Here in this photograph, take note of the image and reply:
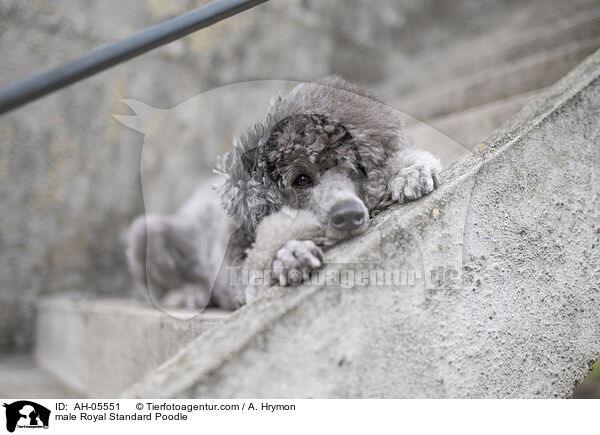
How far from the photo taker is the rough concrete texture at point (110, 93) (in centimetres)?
214

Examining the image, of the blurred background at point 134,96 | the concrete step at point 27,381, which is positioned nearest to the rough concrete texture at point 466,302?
the blurred background at point 134,96

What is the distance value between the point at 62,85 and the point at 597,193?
1.36m

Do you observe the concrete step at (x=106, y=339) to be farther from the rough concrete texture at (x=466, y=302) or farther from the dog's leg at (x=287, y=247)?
the rough concrete texture at (x=466, y=302)

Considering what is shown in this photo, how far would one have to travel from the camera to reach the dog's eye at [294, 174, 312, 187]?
0.97 metres

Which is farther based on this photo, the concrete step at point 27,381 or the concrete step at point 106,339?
the concrete step at point 27,381

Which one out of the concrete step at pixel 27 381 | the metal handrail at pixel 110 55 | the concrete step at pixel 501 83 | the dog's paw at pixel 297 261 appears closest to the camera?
the metal handrail at pixel 110 55

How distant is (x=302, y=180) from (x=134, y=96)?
5.46 ft

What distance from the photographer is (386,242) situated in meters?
0.87

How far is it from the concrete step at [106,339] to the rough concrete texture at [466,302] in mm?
392

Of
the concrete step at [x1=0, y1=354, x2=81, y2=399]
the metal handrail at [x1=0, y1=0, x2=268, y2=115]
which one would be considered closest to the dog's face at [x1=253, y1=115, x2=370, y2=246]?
the metal handrail at [x1=0, y1=0, x2=268, y2=115]

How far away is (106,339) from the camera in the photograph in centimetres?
164

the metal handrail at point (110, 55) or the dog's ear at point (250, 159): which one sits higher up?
the metal handrail at point (110, 55)

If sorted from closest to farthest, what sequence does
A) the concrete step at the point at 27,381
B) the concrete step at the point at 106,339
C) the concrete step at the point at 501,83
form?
the concrete step at the point at 106,339 → the concrete step at the point at 27,381 → the concrete step at the point at 501,83

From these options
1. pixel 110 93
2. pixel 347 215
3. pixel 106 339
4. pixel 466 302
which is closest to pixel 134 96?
pixel 110 93
